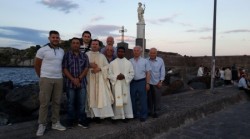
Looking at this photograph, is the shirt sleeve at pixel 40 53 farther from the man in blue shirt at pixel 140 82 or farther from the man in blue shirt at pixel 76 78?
the man in blue shirt at pixel 140 82

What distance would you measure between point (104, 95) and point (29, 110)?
215 inches

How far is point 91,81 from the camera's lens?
5.53 meters

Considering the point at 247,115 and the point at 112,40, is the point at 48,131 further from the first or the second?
the point at 247,115

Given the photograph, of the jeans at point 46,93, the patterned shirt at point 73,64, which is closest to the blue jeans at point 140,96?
the patterned shirt at point 73,64

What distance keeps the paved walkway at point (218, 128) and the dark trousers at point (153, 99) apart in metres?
0.65

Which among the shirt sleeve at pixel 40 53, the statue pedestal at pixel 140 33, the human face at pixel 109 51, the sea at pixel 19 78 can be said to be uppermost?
the statue pedestal at pixel 140 33

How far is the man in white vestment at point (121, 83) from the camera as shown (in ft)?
18.7

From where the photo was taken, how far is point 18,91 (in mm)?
11523

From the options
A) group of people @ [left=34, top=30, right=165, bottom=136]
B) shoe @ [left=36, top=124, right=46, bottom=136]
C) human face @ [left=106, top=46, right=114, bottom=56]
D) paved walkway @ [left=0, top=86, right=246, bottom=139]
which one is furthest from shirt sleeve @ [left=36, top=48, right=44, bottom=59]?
human face @ [left=106, top=46, right=114, bottom=56]

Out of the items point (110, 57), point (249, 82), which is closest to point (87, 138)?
point (110, 57)

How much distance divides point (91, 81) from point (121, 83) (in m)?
0.65

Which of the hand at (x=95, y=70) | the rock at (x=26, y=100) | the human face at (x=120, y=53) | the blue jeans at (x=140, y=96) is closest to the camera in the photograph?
the hand at (x=95, y=70)

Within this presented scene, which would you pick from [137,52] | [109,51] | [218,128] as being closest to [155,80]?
[137,52]

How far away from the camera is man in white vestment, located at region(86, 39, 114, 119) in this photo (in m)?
5.50
